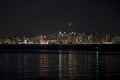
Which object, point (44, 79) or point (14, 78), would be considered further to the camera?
point (14, 78)

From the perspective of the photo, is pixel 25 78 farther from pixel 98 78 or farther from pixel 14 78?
pixel 98 78

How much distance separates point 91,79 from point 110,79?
2248mm

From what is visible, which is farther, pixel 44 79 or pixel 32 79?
pixel 32 79

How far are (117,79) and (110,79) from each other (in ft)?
3.56

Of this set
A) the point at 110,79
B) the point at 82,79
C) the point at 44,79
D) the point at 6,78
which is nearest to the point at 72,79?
the point at 82,79

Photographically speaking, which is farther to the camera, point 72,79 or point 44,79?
point 72,79

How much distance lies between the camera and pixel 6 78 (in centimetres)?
4691

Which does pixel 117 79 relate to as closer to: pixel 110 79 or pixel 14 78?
pixel 110 79

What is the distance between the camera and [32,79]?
46.6 metres

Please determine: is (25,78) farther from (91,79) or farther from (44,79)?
(44,79)

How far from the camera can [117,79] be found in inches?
1837

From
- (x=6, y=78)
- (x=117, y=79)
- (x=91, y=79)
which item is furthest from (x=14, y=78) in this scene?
(x=117, y=79)

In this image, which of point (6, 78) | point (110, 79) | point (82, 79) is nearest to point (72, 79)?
point (82, 79)

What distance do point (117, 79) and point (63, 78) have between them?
6.55m
